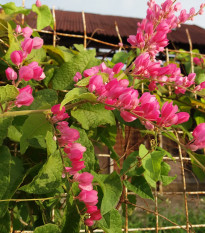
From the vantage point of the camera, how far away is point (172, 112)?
0.51 m

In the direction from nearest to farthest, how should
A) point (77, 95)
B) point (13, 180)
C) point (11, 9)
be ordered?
point (77, 95)
point (13, 180)
point (11, 9)

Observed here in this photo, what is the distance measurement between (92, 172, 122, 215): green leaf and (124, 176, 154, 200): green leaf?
4.7 inches

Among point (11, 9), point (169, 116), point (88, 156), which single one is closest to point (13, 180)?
point (88, 156)

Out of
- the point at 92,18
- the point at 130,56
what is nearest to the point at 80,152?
the point at 130,56

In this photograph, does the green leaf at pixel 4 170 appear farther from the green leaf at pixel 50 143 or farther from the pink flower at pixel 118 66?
the pink flower at pixel 118 66

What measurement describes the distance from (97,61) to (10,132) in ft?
1.00

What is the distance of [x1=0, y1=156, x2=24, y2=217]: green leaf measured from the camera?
2.02 feet

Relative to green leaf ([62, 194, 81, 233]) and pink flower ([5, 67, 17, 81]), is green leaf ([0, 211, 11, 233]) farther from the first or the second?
pink flower ([5, 67, 17, 81])

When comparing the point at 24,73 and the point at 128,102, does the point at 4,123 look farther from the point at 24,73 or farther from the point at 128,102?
the point at 128,102

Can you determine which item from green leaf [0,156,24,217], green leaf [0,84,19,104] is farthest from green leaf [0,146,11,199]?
green leaf [0,84,19,104]

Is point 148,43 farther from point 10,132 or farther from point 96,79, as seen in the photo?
point 10,132

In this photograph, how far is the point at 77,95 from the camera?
47 cm

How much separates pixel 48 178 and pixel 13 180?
176 mm

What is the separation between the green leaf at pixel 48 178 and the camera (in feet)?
1.83
